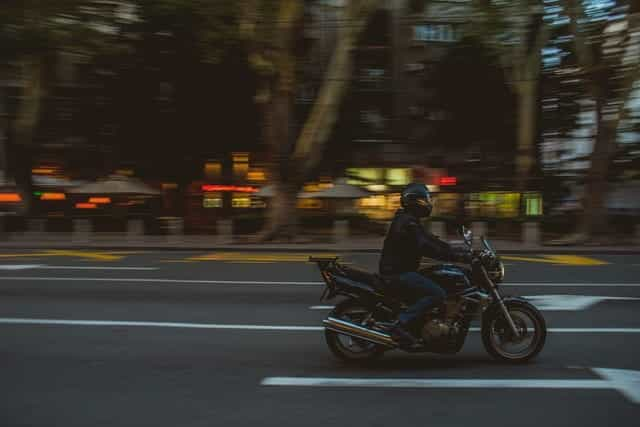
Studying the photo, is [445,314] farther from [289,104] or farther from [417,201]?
[289,104]

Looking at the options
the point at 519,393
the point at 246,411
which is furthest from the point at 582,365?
the point at 246,411

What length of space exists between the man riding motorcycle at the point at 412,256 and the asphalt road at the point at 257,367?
0.56 metres

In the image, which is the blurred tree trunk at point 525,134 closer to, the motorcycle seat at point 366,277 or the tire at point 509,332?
the tire at point 509,332

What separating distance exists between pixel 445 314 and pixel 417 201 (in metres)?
1.10

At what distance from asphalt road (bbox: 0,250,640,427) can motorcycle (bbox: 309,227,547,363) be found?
0.65 ft

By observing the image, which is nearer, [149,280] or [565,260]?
[149,280]

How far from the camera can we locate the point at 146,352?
A: 6230 mm

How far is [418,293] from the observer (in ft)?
17.9

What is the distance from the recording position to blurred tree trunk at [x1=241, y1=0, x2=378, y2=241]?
810 inches

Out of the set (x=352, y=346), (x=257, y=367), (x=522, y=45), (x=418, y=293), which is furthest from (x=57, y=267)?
(x=522, y=45)

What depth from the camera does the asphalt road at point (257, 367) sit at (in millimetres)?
4391

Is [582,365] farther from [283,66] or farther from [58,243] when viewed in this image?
[58,243]

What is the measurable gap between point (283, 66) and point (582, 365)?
16891 millimetres

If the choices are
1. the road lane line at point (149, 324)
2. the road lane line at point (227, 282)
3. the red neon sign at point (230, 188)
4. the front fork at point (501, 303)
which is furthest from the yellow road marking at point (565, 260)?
the red neon sign at point (230, 188)
